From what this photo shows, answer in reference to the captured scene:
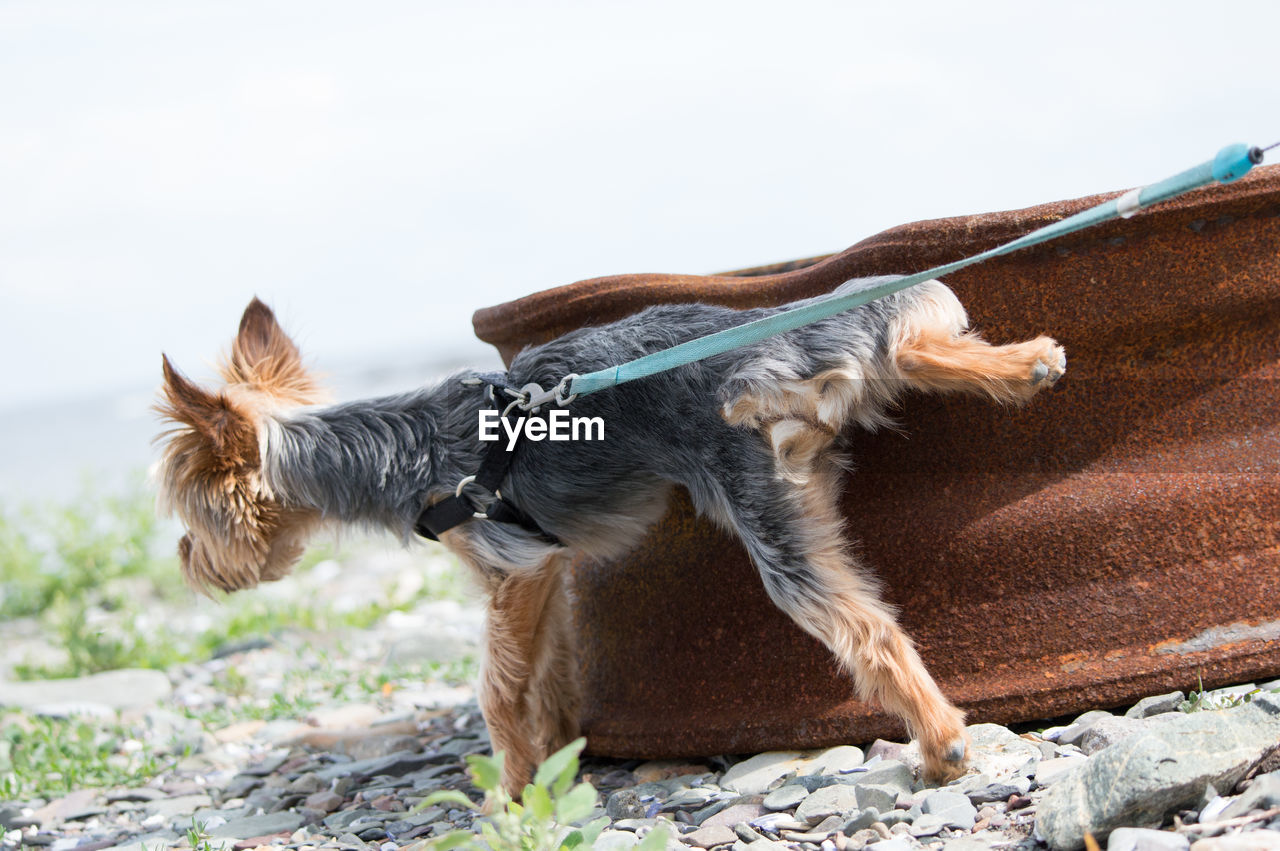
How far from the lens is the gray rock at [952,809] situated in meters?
2.75

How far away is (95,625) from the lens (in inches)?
312

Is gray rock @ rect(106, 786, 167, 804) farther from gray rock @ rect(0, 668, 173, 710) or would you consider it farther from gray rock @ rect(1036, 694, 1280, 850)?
gray rock @ rect(1036, 694, 1280, 850)

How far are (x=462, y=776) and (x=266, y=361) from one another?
6.60 ft

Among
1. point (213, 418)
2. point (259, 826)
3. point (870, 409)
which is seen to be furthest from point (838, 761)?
point (213, 418)

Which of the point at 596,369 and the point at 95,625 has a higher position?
the point at 596,369

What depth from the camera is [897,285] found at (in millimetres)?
2770

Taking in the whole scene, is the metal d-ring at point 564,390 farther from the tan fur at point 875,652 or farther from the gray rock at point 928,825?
the gray rock at point 928,825

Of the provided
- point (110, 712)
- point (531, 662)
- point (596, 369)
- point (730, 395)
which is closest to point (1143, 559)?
point (730, 395)

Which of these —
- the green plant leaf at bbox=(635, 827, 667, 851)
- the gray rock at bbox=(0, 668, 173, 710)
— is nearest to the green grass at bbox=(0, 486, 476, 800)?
the gray rock at bbox=(0, 668, 173, 710)

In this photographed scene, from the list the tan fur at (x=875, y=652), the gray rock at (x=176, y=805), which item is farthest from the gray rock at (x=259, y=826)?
the tan fur at (x=875, y=652)

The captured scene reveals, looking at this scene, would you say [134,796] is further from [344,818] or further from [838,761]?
[838,761]

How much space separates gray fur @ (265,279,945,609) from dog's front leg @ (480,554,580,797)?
0.49 ft

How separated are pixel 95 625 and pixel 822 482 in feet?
22.2

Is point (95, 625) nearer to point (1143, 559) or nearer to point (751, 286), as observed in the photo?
point (751, 286)
